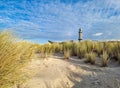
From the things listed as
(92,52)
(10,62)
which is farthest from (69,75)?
(92,52)

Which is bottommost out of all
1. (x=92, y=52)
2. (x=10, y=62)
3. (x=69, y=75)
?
(x=69, y=75)

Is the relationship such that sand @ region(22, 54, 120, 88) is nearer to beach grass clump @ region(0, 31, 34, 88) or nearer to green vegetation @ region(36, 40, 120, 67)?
green vegetation @ region(36, 40, 120, 67)

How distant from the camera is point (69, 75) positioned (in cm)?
1008

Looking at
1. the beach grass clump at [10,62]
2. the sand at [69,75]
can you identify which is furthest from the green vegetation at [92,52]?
the beach grass clump at [10,62]

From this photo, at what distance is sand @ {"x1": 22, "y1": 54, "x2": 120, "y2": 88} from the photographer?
8930 millimetres

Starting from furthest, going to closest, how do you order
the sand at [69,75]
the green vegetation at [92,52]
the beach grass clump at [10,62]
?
the green vegetation at [92,52]
the sand at [69,75]
the beach grass clump at [10,62]

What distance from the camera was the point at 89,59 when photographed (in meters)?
12.4

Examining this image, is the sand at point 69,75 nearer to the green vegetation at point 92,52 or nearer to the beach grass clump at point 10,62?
the green vegetation at point 92,52

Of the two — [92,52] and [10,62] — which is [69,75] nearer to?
[10,62]

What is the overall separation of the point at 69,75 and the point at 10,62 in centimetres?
389

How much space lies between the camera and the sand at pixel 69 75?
8.93 meters

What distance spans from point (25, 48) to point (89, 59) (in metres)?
5.11

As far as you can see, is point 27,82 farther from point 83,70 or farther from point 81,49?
point 81,49

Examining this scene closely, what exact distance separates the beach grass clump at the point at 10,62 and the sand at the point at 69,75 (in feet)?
3.92
